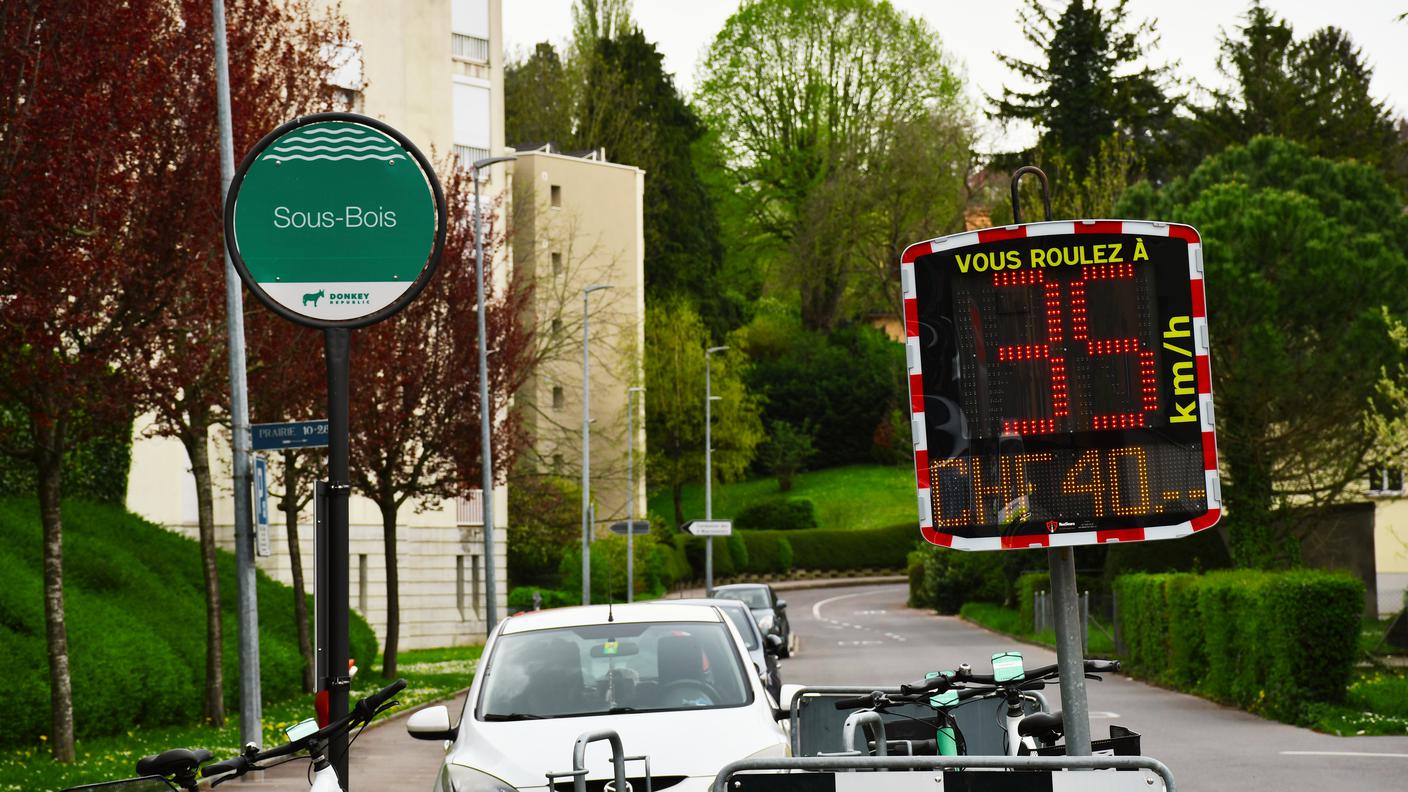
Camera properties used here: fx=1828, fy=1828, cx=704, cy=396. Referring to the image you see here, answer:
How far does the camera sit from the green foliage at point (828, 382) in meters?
91.1

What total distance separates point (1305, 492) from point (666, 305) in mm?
49727

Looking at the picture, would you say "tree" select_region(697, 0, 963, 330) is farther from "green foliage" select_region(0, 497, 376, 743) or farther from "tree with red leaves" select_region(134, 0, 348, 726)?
"tree with red leaves" select_region(134, 0, 348, 726)

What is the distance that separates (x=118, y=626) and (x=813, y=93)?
68.4 meters

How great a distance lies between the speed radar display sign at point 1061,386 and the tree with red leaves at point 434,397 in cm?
2301

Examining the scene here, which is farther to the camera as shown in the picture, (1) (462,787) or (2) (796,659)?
(2) (796,659)

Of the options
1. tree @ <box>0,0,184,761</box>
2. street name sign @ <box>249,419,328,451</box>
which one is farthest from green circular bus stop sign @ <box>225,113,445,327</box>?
tree @ <box>0,0,184,761</box>

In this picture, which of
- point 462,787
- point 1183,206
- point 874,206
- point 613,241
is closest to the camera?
point 462,787

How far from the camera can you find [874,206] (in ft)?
263

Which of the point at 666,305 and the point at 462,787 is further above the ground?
the point at 666,305

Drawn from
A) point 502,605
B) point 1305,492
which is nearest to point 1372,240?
point 1305,492

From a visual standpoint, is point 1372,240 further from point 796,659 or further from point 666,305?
point 666,305

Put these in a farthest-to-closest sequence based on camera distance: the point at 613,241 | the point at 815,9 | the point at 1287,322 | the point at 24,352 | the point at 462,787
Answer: the point at 815,9, the point at 613,241, the point at 1287,322, the point at 24,352, the point at 462,787

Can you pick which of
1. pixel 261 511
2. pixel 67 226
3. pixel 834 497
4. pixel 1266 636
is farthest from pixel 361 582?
pixel 834 497

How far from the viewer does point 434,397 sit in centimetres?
3238
